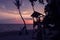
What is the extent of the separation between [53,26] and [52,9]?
40cm

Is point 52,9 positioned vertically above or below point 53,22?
above

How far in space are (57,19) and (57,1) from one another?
42cm

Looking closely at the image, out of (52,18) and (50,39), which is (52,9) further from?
(50,39)

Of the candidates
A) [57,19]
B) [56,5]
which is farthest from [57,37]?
[56,5]

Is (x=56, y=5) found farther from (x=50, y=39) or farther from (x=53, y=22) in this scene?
(x=50, y=39)

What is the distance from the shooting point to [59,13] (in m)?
4.48

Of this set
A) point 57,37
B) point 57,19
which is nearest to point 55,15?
point 57,19

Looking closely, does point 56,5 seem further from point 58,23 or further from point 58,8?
point 58,23

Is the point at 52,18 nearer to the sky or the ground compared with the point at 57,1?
nearer to the ground

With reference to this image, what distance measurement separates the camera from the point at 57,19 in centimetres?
448

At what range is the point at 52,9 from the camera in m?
4.59

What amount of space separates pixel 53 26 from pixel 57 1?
1.94ft

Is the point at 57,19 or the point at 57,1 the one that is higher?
the point at 57,1

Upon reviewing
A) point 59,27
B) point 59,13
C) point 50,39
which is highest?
point 59,13
